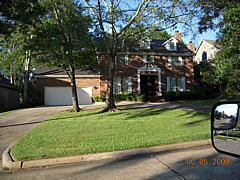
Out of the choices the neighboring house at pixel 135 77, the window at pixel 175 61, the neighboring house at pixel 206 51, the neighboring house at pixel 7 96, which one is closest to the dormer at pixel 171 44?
the neighboring house at pixel 135 77

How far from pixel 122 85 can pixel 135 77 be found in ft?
6.63

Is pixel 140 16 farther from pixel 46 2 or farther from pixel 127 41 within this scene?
pixel 46 2

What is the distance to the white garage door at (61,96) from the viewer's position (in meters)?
21.3

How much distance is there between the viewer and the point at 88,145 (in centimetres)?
475

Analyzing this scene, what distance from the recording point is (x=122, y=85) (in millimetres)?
22172

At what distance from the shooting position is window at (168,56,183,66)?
24011 mm

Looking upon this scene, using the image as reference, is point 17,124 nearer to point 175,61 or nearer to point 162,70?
point 162,70

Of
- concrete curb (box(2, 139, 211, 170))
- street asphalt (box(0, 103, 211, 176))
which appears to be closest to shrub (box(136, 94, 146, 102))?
street asphalt (box(0, 103, 211, 176))

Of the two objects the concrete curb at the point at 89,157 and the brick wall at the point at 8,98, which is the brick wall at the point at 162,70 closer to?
the brick wall at the point at 8,98

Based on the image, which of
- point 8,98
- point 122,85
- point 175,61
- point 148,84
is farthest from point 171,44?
point 8,98

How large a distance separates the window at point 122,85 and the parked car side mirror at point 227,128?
19850 millimetres

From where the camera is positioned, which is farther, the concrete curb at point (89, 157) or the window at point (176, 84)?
the window at point (176, 84)

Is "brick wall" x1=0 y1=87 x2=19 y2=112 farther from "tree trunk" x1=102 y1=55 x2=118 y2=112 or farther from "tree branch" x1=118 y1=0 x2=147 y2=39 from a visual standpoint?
"tree branch" x1=118 y1=0 x2=147 y2=39

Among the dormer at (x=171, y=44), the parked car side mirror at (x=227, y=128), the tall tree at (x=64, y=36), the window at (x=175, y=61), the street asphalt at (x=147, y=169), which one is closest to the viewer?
the parked car side mirror at (x=227, y=128)
